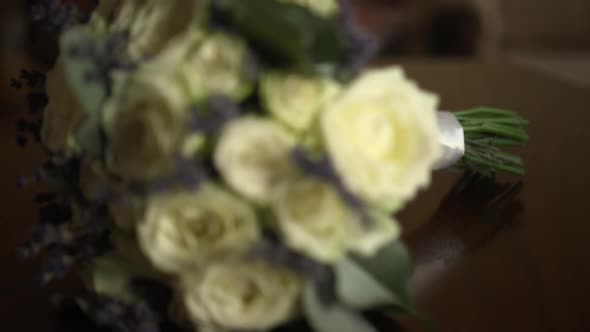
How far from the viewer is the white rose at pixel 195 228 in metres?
0.46

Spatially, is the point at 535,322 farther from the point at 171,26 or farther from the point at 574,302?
the point at 171,26

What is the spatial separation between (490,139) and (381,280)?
0.45m

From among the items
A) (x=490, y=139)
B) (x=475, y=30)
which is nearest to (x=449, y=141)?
(x=490, y=139)

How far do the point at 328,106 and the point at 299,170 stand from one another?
0.05m

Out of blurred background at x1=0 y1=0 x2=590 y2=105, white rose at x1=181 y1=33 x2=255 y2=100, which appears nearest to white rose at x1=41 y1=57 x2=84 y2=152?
white rose at x1=181 y1=33 x2=255 y2=100

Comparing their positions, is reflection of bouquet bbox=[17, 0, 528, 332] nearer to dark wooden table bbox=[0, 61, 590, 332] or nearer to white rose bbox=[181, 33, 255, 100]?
white rose bbox=[181, 33, 255, 100]

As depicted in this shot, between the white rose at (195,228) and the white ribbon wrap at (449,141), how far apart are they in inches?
15.2

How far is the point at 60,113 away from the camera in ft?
1.78

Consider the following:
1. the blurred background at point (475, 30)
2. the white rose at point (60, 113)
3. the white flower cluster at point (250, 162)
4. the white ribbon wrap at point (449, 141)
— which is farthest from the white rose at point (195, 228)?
the blurred background at point (475, 30)

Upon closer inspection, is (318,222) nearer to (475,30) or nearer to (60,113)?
(60,113)

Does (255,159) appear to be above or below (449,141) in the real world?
below

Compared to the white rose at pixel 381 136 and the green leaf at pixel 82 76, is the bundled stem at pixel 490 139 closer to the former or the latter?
the white rose at pixel 381 136

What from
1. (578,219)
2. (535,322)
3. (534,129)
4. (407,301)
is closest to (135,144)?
(407,301)

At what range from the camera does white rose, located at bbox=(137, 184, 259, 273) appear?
18.0 inches
